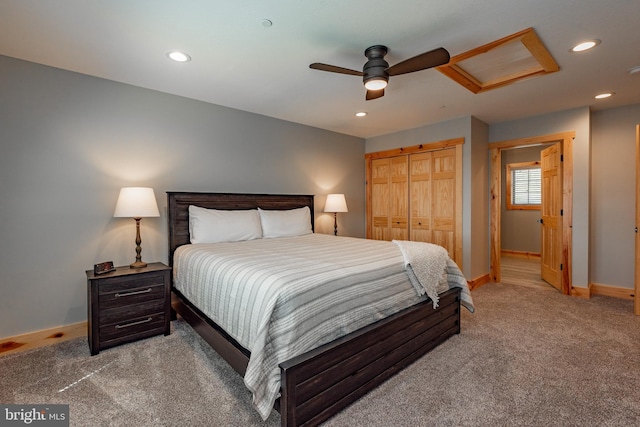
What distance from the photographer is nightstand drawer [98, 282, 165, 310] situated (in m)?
2.40

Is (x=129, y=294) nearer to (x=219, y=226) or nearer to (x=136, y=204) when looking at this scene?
(x=136, y=204)

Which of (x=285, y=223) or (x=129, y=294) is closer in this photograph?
(x=129, y=294)

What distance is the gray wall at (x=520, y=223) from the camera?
6.25m

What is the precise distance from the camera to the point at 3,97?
239 cm

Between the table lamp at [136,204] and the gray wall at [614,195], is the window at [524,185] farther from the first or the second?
the table lamp at [136,204]

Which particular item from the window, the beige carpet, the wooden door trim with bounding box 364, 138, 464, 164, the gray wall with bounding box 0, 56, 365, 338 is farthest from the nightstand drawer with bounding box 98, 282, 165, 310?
the window

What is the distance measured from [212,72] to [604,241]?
521 centimetres

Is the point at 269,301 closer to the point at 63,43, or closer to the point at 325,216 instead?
the point at 63,43

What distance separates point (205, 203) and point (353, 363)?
2537 mm

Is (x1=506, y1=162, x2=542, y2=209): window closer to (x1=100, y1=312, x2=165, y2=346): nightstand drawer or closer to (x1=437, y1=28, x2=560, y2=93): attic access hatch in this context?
(x1=437, y1=28, x2=560, y2=93): attic access hatch

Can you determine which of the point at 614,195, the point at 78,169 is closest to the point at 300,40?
the point at 78,169

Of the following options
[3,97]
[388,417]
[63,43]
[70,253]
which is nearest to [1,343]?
[70,253]

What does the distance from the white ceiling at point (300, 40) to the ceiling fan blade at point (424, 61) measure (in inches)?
8.4

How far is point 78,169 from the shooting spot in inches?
107
